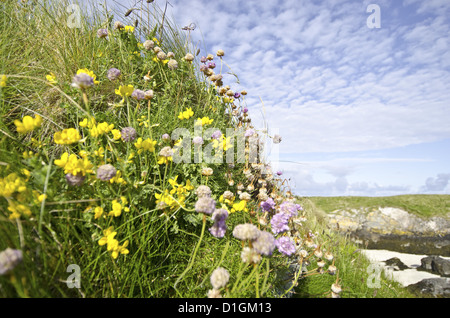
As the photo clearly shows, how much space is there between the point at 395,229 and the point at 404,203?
6.14 ft

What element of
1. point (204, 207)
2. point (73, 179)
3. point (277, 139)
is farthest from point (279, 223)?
point (277, 139)

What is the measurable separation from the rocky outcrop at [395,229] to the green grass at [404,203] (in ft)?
0.97

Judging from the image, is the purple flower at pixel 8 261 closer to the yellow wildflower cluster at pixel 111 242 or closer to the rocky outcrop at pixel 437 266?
the yellow wildflower cluster at pixel 111 242

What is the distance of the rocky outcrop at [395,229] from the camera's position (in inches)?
403

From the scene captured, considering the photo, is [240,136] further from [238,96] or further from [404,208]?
[404,208]

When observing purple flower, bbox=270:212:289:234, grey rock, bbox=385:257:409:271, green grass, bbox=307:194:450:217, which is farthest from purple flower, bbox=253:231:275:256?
green grass, bbox=307:194:450:217

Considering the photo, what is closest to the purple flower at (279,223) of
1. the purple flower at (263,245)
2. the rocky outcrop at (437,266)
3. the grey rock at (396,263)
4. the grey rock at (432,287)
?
the purple flower at (263,245)

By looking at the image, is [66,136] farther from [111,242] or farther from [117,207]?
[111,242]

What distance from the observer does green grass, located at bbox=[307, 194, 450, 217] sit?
11679 mm

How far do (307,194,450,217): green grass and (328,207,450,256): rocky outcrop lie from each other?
0.97 ft

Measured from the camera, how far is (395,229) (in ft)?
36.2

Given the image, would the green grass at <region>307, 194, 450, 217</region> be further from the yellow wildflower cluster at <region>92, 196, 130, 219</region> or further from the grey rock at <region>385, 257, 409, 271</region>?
the yellow wildflower cluster at <region>92, 196, 130, 219</region>

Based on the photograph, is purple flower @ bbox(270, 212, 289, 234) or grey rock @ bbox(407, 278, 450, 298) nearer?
purple flower @ bbox(270, 212, 289, 234)
